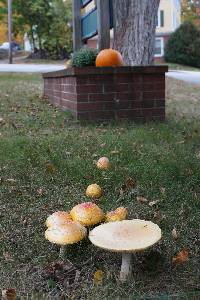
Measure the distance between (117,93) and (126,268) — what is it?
150 inches

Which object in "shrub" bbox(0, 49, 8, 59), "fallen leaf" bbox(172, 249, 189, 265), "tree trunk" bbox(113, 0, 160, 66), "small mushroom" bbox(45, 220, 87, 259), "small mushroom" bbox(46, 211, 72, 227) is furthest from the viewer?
"shrub" bbox(0, 49, 8, 59)

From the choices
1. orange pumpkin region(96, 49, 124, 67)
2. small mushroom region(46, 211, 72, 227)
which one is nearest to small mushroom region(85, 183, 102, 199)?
small mushroom region(46, 211, 72, 227)

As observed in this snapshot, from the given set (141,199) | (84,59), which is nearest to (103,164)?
(141,199)

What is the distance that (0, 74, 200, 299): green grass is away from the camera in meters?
3.15

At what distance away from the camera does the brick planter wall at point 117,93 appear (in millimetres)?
6488

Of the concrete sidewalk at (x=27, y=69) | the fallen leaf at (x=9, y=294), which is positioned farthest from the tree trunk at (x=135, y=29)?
the concrete sidewalk at (x=27, y=69)

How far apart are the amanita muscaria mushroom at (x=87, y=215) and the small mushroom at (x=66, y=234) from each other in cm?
19

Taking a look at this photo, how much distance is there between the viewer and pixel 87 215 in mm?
3395

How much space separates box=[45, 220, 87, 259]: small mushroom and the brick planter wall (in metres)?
3.52

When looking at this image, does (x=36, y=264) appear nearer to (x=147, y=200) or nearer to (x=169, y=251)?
(x=169, y=251)

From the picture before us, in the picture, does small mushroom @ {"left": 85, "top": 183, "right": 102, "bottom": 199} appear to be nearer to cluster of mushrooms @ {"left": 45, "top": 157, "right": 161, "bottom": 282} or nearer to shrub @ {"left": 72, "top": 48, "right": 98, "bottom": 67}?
cluster of mushrooms @ {"left": 45, "top": 157, "right": 161, "bottom": 282}

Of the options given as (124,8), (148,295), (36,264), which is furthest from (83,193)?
(124,8)

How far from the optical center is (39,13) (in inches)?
1193

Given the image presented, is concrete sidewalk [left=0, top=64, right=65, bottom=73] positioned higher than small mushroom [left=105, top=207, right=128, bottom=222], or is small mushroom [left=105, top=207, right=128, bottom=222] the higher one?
concrete sidewalk [left=0, top=64, right=65, bottom=73]
